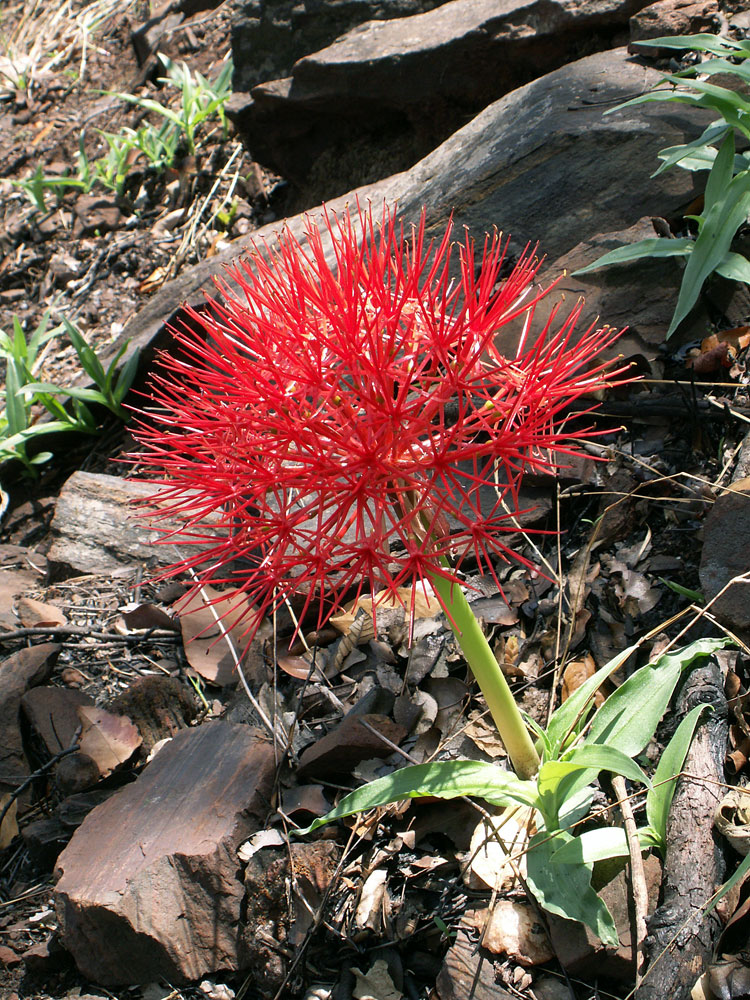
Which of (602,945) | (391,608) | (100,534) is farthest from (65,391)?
(602,945)

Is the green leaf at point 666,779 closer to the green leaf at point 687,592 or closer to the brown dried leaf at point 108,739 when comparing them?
the green leaf at point 687,592

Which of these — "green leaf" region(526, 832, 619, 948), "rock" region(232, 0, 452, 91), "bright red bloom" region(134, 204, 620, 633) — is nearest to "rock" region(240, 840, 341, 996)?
"green leaf" region(526, 832, 619, 948)

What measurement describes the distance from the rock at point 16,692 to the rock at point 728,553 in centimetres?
174

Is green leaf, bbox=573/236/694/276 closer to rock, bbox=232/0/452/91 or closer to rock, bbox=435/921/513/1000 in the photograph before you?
rock, bbox=435/921/513/1000

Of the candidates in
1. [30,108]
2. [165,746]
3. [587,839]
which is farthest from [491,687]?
[30,108]

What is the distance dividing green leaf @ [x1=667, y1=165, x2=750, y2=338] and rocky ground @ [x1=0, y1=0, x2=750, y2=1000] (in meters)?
0.21

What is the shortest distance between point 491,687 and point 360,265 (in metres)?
0.79

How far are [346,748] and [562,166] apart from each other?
Result: 6.81ft

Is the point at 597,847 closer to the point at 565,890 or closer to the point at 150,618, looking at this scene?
the point at 565,890

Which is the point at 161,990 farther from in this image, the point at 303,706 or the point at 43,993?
the point at 303,706

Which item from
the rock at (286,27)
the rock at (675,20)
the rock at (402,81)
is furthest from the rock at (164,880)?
the rock at (286,27)

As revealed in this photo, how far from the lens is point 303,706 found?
2027 mm

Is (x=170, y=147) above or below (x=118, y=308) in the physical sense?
above

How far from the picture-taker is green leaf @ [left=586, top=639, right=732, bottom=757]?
146 centimetres
